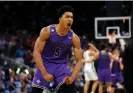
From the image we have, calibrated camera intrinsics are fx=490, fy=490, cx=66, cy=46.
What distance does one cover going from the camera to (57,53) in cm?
732

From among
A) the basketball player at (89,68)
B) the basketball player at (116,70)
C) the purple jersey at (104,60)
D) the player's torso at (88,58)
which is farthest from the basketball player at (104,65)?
the player's torso at (88,58)

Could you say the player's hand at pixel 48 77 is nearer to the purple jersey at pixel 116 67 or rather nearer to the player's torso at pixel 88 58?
the purple jersey at pixel 116 67

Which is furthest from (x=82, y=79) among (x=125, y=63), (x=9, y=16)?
(x=9, y=16)

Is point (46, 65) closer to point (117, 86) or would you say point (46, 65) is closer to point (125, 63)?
point (125, 63)

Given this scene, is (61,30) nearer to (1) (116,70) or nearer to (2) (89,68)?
(1) (116,70)

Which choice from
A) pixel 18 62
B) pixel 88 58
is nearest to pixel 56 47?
pixel 88 58

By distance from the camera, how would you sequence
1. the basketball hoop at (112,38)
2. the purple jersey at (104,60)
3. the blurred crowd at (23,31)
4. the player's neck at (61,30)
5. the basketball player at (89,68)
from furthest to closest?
1. the blurred crowd at (23,31)
2. the basketball hoop at (112,38)
3. the basketball player at (89,68)
4. the purple jersey at (104,60)
5. the player's neck at (61,30)

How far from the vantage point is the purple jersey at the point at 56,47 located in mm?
7281

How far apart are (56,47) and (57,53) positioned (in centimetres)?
9

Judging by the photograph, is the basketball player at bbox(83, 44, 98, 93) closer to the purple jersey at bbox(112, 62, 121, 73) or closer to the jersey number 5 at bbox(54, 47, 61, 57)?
the purple jersey at bbox(112, 62, 121, 73)

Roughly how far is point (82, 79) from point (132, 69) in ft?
12.5

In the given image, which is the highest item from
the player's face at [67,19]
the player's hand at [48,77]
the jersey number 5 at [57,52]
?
the player's face at [67,19]

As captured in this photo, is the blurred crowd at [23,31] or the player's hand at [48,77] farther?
the blurred crowd at [23,31]

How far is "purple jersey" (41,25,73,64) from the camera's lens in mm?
7281
